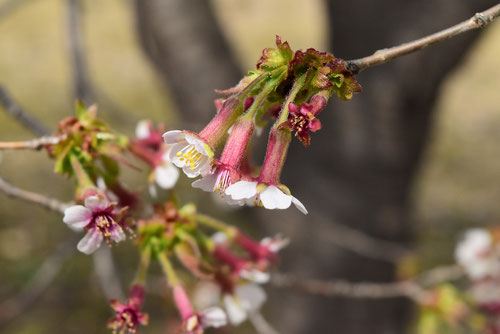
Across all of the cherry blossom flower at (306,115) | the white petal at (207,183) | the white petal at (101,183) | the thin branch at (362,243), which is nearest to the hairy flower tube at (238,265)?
the white petal at (101,183)

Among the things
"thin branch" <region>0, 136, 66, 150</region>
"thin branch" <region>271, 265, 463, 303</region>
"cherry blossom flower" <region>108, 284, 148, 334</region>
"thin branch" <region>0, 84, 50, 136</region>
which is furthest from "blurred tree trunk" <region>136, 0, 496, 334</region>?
"cherry blossom flower" <region>108, 284, 148, 334</region>

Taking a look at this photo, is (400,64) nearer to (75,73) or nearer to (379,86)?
(379,86)

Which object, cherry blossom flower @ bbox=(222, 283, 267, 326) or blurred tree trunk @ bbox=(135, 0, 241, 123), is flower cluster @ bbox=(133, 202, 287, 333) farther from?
blurred tree trunk @ bbox=(135, 0, 241, 123)

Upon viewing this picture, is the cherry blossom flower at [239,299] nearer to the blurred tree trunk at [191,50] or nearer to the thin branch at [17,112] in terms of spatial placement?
the thin branch at [17,112]

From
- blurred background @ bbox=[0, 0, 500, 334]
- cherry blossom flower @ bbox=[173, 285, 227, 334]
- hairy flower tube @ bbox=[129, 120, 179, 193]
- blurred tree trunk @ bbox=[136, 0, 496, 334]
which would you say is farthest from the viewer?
blurred tree trunk @ bbox=[136, 0, 496, 334]

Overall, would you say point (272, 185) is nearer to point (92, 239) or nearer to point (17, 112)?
point (92, 239)

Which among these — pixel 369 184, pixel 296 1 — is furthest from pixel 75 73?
pixel 296 1
